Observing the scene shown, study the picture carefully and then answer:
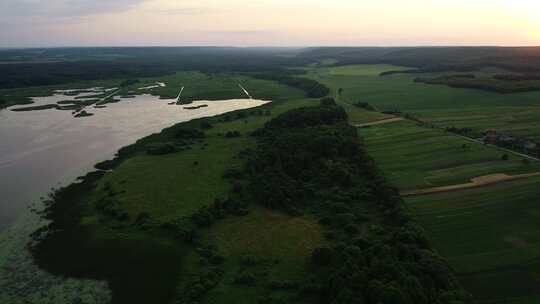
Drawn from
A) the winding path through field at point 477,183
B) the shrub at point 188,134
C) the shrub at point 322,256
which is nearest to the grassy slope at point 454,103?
the winding path through field at point 477,183

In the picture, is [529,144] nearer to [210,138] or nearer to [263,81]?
[210,138]

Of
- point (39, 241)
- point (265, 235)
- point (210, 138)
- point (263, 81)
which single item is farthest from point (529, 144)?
point (263, 81)

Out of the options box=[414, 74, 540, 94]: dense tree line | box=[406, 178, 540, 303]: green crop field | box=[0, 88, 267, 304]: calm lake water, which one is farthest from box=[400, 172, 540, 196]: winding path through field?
box=[414, 74, 540, 94]: dense tree line

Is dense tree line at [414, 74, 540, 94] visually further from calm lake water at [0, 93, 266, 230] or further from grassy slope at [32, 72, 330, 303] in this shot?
grassy slope at [32, 72, 330, 303]

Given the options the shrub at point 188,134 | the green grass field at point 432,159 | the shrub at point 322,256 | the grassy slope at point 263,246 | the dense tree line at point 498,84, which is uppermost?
the dense tree line at point 498,84

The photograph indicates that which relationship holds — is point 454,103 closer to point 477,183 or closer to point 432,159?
point 432,159

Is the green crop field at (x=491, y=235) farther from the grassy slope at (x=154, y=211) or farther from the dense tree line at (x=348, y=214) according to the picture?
the grassy slope at (x=154, y=211)
